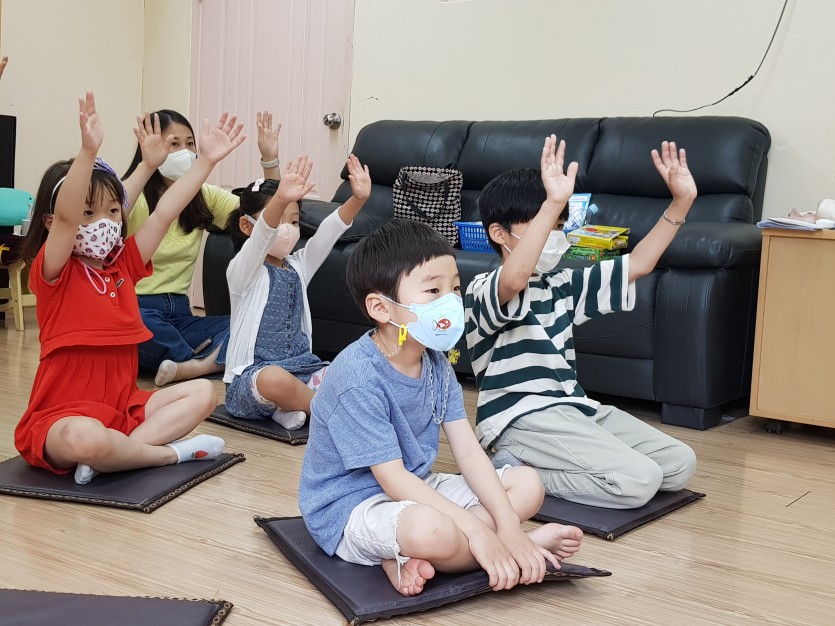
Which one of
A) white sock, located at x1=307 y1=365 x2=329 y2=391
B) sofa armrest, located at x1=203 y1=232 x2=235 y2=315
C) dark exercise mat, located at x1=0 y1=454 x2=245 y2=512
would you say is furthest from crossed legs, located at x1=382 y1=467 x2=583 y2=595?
Result: sofa armrest, located at x1=203 y1=232 x2=235 y2=315

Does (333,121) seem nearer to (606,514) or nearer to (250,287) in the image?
(250,287)

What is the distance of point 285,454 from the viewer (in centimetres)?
255

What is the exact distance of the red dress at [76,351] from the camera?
2195mm

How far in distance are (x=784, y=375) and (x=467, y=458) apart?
5.10 feet

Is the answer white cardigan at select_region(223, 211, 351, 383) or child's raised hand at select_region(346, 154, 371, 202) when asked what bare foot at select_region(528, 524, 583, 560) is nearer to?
child's raised hand at select_region(346, 154, 371, 202)

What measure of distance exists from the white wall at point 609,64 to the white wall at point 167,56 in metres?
1.17

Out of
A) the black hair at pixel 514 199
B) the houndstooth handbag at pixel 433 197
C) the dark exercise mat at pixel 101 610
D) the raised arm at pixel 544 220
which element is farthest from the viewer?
the houndstooth handbag at pixel 433 197

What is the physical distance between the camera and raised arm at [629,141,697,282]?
2205 mm


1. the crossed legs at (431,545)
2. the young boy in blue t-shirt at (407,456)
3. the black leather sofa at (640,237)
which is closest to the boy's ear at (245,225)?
the black leather sofa at (640,237)

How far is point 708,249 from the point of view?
2.87 meters

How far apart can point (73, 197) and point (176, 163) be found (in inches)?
44.7

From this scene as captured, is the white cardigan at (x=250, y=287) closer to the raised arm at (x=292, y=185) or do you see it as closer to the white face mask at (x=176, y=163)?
the raised arm at (x=292, y=185)

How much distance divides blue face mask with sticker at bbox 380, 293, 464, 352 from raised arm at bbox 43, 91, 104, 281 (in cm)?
77

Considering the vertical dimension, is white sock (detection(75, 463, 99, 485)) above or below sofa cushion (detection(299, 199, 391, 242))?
below
